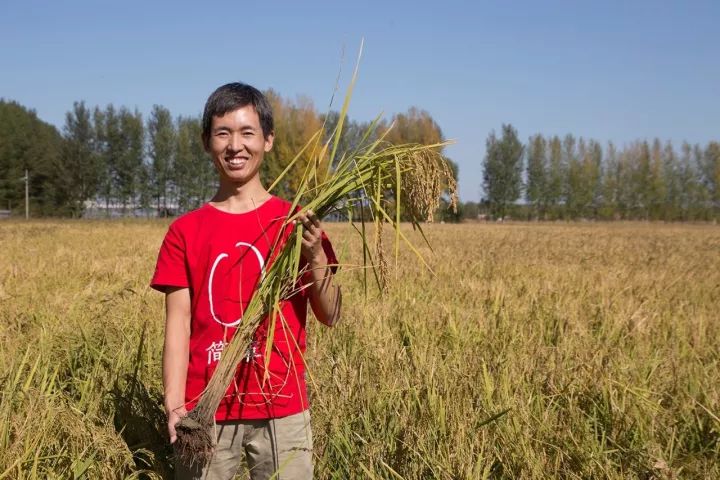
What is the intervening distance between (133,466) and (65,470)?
0.83 feet

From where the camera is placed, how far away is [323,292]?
182 centimetres

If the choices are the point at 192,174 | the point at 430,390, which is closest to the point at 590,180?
the point at 192,174

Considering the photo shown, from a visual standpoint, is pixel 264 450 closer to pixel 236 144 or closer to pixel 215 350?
pixel 215 350

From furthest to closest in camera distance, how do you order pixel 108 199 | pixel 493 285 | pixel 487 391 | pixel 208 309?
1. pixel 108 199
2. pixel 493 285
3. pixel 487 391
4. pixel 208 309

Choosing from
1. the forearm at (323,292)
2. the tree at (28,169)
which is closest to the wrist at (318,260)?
the forearm at (323,292)

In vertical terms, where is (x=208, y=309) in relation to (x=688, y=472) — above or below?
above

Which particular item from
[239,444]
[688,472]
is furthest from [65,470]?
[688,472]

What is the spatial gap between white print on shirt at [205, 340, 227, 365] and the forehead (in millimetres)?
713

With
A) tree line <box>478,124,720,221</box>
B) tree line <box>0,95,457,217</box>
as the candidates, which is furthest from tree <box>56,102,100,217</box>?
tree line <box>478,124,720,221</box>

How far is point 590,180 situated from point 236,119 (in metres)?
67.3

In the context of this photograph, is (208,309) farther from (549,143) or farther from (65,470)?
(549,143)

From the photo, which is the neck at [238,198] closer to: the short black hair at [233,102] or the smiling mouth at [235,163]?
the smiling mouth at [235,163]

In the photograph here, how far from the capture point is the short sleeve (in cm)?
182

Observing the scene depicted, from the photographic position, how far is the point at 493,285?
5375 millimetres
